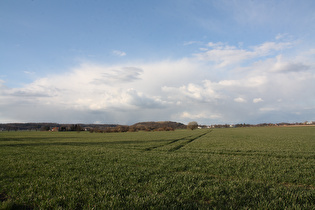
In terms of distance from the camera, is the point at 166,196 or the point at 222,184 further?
the point at 222,184

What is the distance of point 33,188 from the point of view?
8.05 metres

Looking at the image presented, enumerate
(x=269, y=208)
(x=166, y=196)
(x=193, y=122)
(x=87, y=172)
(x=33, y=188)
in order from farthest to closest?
(x=193, y=122) → (x=87, y=172) → (x=33, y=188) → (x=166, y=196) → (x=269, y=208)

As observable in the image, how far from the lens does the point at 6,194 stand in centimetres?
768

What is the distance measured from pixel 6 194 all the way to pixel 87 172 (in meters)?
4.23

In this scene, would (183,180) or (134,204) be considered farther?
(183,180)

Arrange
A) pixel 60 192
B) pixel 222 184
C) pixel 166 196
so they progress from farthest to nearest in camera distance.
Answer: pixel 222 184
pixel 60 192
pixel 166 196

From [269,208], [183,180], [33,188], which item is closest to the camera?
[269,208]

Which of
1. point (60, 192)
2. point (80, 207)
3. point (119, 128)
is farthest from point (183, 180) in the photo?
point (119, 128)

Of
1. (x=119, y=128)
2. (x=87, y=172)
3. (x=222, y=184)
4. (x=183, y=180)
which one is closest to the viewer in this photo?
(x=222, y=184)

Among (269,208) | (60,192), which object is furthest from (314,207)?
(60,192)

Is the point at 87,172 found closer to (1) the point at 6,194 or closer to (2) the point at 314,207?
(1) the point at 6,194

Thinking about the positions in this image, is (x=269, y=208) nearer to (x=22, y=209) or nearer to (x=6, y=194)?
(x=22, y=209)

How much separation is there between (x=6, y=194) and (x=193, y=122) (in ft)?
581

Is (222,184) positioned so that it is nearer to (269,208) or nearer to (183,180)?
(183,180)
